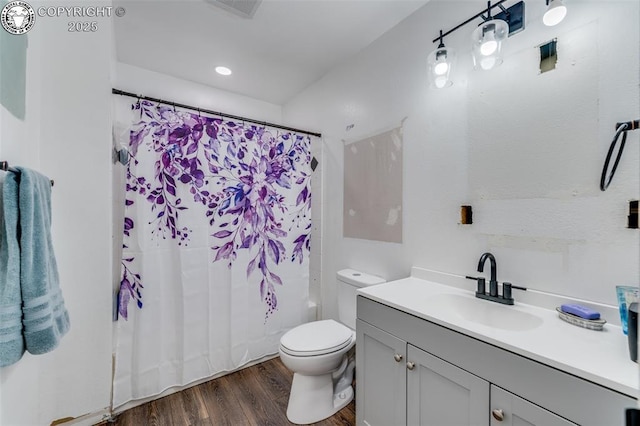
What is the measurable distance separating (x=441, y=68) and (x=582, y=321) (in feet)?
4.22

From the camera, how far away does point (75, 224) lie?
149 cm

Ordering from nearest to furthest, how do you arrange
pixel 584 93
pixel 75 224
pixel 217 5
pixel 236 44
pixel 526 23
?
pixel 584 93, pixel 526 23, pixel 75 224, pixel 217 5, pixel 236 44

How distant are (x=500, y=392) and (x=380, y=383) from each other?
1.92 feet

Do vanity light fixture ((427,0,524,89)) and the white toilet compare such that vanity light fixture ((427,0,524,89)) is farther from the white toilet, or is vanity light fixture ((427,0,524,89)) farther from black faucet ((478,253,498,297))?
the white toilet

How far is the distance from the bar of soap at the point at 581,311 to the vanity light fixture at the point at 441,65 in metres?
1.17

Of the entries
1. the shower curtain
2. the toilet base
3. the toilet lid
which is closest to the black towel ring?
the toilet lid

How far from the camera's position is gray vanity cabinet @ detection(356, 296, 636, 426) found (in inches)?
29.1

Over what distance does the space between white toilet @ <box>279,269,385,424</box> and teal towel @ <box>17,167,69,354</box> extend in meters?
1.08

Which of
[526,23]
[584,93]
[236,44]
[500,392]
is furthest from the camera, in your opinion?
[236,44]

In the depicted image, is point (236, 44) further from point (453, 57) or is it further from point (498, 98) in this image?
point (498, 98)

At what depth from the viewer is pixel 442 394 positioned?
41.5 inches

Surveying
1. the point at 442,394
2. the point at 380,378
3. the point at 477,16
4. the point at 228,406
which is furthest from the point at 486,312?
the point at 228,406


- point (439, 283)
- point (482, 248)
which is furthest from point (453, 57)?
point (439, 283)

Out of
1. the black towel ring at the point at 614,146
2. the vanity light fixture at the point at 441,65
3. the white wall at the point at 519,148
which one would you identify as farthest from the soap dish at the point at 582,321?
the vanity light fixture at the point at 441,65
